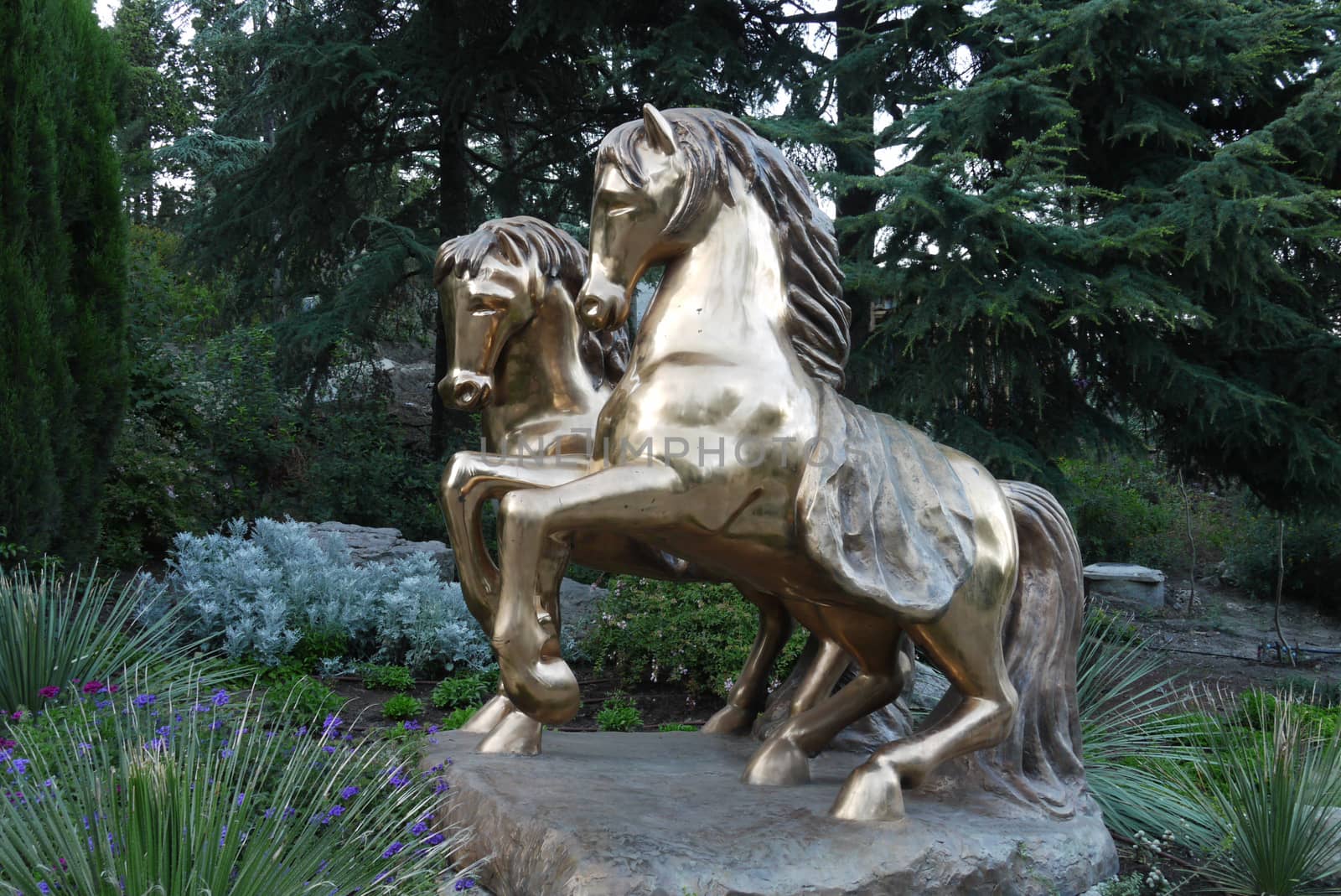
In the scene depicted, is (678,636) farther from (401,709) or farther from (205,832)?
(205,832)

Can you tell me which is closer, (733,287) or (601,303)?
(601,303)

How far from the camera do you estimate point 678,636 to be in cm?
603

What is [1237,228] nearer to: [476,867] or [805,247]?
[805,247]

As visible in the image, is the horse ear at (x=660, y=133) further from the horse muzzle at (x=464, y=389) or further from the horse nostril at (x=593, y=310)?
the horse muzzle at (x=464, y=389)

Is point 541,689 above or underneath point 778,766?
above

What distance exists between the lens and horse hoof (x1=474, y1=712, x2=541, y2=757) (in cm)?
315

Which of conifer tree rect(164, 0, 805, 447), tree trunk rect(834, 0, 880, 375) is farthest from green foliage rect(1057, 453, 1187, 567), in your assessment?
conifer tree rect(164, 0, 805, 447)

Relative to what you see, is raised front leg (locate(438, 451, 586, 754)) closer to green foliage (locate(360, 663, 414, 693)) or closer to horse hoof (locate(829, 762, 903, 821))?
horse hoof (locate(829, 762, 903, 821))

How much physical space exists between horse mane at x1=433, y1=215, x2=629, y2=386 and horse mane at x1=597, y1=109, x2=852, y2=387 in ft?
2.22

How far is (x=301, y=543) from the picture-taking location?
661cm

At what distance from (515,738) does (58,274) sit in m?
4.59

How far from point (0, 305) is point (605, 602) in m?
3.82

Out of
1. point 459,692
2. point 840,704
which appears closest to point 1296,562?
point 459,692

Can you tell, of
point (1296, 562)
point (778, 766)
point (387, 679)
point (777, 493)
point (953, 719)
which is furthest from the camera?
point (1296, 562)
